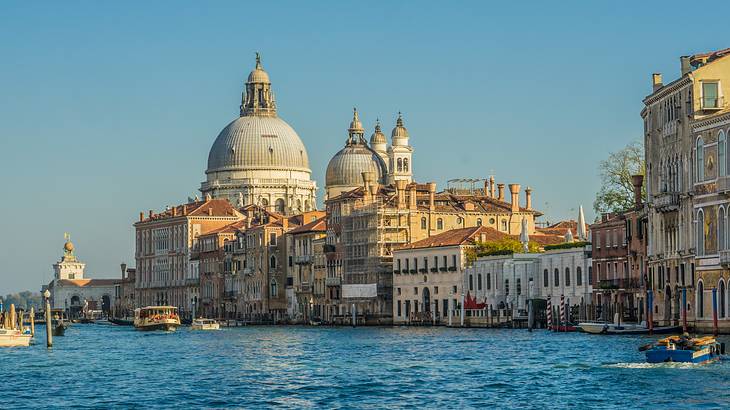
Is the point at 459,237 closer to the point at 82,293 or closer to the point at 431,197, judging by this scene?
the point at 431,197

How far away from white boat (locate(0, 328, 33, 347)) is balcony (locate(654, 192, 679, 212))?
2669 centimetres

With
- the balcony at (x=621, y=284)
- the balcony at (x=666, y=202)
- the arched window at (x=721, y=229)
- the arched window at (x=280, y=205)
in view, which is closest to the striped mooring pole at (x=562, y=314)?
the balcony at (x=621, y=284)

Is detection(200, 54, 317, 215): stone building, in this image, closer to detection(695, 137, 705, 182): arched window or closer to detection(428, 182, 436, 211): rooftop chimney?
detection(428, 182, 436, 211): rooftop chimney

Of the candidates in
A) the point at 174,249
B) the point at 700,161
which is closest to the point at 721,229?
the point at 700,161

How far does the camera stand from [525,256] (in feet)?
297

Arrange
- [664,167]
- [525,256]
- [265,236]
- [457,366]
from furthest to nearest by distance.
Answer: [265,236], [525,256], [664,167], [457,366]

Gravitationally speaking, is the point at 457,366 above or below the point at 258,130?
below

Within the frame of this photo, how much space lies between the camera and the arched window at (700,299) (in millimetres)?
66938

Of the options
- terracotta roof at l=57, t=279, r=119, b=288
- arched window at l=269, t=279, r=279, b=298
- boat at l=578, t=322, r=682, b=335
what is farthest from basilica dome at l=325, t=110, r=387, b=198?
boat at l=578, t=322, r=682, b=335

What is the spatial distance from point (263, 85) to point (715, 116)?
109063 millimetres

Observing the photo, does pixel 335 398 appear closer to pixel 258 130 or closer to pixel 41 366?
pixel 41 366

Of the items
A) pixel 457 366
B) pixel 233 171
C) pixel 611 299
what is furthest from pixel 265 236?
pixel 457 366

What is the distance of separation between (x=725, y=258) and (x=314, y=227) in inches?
2393

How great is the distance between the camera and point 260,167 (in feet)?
542
